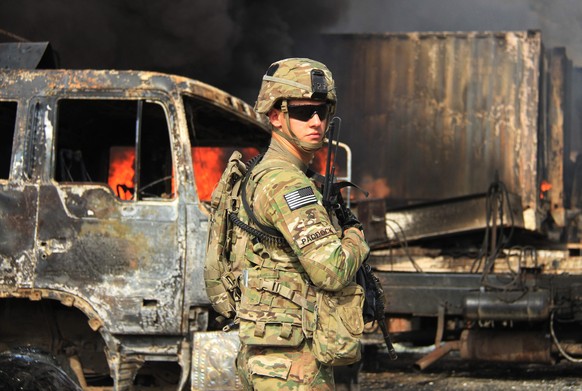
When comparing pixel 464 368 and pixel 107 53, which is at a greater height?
pixel 107 53

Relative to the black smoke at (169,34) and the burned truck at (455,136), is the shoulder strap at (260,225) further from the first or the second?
the black smoke at (169,34)

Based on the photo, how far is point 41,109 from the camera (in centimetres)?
618

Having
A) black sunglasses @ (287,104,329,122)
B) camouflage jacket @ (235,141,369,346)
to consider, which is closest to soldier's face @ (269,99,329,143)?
black sunglasses @ (287,104,329,122)

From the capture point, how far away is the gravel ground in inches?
306

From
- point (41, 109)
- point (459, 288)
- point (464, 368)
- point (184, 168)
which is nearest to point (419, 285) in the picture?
point (459, 288)

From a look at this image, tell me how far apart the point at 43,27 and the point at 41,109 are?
422 cm

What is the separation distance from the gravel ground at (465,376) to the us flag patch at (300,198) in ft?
14.9

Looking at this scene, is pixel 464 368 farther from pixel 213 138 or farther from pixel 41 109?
pixel 41 109

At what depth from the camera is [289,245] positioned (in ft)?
11.9

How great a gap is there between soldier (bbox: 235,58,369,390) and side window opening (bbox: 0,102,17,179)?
3.04 m

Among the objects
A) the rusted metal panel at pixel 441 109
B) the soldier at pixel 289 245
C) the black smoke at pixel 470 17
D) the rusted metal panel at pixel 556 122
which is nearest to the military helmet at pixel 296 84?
the soldier at pixel 289 245

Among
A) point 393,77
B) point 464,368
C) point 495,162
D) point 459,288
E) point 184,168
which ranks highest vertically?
point 393,77

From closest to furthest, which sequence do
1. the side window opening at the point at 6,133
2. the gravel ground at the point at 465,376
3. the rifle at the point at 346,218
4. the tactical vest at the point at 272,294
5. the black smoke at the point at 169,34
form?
1. the tactical vest at the point at 272,294
2. the rifle at the point at 346,218
3. the side window opening at the point at 6,133
4. the gravel ground at the point at 465,376
5. the black smoke at the point at 169,34

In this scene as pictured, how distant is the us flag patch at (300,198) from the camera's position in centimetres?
348
